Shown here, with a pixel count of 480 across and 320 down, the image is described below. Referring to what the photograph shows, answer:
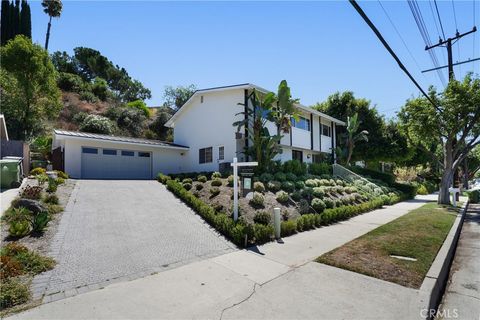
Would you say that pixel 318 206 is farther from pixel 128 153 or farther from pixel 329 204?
pixel 128 153

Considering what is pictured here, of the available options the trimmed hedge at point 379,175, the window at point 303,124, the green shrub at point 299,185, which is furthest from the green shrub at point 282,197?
the trimmed hedge at point 379,175

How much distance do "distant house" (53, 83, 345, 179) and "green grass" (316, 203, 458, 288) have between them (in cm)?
1089

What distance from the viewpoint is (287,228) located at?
32.7 ft

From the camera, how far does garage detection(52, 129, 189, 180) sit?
18.5 meters

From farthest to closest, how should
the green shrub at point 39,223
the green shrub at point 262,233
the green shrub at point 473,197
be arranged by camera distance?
1. the green shrub at point 473,197
2. the green shrub at point 262,233
3. the green shrub at point 39,223

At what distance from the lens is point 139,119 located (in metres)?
37.5

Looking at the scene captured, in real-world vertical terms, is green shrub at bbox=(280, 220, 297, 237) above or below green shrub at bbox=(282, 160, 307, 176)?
below

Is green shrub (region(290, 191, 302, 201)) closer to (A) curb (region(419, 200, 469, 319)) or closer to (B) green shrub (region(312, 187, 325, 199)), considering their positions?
(B) green shrub (region(312, 187, 325, 199))

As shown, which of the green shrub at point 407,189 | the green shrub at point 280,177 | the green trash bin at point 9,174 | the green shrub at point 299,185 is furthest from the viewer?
the green shrub at point 407,189

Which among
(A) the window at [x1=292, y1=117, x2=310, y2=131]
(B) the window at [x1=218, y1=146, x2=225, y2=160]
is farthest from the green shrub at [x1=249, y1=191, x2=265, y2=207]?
(A) the window at [x1=292, y1=117, x2=310, y2=131]

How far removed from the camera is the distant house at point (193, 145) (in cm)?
1906

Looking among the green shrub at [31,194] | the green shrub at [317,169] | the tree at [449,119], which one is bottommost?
the green shrub at [31,194]

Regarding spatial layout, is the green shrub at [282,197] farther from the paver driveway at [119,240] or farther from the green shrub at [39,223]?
the green shrub at [39,223]

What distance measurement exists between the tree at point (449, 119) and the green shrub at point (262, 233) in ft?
45.0
